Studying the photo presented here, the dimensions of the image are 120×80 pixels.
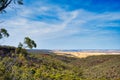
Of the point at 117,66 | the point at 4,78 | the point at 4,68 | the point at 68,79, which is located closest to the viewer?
the point at 4,78

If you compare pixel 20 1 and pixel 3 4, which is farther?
pixel 20 1

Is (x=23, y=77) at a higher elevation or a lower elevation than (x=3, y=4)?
lower

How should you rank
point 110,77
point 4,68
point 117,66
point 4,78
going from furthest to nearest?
point 117,66 → point 110,77 → point 4,68 → point 4,78

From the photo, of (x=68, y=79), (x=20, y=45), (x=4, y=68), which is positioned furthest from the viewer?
(x=20, y=45)

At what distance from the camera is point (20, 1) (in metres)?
17.9

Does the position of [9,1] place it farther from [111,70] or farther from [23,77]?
[111,70]

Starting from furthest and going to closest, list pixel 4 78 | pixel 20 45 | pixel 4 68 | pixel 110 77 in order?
pixel 20 45, pixel 110 77, pixel 4 68, pixel 4 78

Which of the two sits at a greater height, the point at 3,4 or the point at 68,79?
the point at 3,4

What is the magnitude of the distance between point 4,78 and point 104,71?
1256 inches

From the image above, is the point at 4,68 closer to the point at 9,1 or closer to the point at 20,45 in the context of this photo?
the point at 9,1

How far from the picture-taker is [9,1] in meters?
16.7

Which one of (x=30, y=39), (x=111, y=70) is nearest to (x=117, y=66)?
(x=111, y=70)

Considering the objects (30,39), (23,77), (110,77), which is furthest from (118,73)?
(23,77)

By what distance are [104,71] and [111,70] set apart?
121cm
